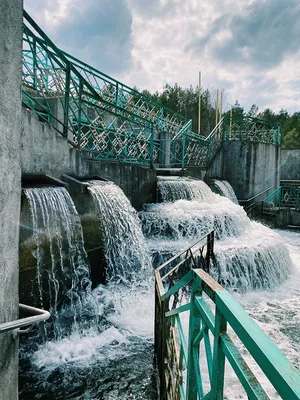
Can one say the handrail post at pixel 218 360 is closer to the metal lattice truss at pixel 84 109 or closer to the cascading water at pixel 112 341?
the cascading water at pixel 112 341

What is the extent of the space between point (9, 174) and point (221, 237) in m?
6.78

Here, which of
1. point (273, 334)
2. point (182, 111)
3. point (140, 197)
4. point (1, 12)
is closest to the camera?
point (1, 12)

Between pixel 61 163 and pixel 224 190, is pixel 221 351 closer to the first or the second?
pixel 61 163

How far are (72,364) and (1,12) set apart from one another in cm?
385

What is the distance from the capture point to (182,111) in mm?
38219

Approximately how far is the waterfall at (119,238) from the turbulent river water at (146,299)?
0.02 meters

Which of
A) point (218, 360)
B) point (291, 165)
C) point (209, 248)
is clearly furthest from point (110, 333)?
point (291, 165)

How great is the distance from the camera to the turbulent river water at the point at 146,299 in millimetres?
3398

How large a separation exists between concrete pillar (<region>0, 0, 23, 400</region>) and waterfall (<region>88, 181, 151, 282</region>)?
397 centimetres

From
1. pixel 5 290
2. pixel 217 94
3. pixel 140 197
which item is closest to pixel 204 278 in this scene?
pixel 5 290

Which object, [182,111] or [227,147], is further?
[182,111]

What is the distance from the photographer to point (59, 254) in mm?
4672

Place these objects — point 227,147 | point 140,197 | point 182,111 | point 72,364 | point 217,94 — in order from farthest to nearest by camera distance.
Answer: point 182,111 < point 217,94 < point 227,147 < point 140,197 < point 72,364

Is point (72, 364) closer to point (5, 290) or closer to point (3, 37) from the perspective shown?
point (5, 290)
